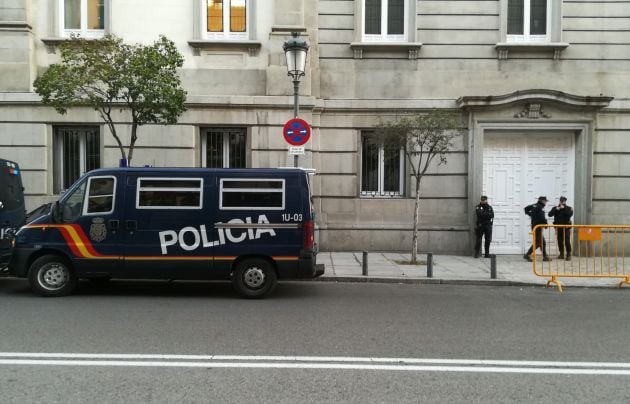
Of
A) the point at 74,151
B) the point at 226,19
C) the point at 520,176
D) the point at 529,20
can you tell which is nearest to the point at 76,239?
the point at 74,151

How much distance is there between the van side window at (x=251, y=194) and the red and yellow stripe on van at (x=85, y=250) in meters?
0.90

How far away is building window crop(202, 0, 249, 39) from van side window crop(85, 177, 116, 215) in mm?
7183

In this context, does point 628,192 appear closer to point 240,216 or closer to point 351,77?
point 351,77

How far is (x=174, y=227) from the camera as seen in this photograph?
838 cm

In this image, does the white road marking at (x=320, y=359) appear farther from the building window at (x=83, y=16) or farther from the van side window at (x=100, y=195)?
the building window at (x=83, y=16)

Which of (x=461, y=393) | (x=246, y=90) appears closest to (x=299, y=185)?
(x=461, y=393)

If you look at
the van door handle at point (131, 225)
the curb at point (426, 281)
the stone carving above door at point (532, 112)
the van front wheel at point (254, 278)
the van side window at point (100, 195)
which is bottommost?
the curb at point (426, 281)

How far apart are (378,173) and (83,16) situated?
386 inches

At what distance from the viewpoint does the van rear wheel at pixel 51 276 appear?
830cm

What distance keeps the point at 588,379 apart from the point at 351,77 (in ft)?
36.0

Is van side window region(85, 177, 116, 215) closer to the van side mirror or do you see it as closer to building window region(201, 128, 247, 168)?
the van side mirror

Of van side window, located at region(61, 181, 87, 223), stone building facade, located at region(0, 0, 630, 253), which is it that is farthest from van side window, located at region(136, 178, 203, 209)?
stone building facade, located at region(0, 0, 630, 253)

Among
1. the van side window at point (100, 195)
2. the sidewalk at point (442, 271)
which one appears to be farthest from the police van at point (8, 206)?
the sidewalk at point (442, 271)

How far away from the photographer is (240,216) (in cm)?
841
